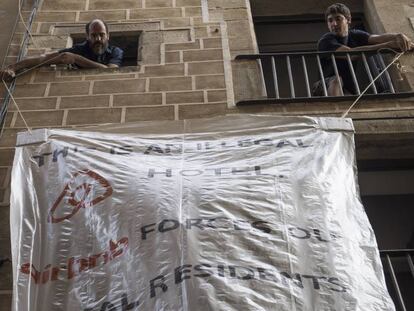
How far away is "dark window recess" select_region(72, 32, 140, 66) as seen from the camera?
555 cm

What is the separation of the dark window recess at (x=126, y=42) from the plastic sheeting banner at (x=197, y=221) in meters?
1.99

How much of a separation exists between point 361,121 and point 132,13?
253 centimetres

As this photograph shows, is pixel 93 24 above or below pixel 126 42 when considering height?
below

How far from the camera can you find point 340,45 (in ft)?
16.9

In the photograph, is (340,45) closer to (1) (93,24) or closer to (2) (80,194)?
(1) (93,24)

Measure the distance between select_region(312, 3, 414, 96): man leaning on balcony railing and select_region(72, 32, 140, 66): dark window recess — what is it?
5.57 ft

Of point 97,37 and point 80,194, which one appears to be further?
point 97,37

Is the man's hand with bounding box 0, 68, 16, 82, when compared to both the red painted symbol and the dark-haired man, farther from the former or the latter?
the red painted symbol

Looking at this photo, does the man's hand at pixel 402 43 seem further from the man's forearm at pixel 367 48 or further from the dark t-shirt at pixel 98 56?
the dark t-shirt at pixel 98 56

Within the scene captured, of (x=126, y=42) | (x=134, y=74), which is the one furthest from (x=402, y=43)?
(x=126, y=42)

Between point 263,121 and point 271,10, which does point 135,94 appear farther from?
point 271,10

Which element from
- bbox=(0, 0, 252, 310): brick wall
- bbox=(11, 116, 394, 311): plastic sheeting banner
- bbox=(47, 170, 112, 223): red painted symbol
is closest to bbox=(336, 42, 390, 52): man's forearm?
bbox=(0, 0, 252, 310): brick wall

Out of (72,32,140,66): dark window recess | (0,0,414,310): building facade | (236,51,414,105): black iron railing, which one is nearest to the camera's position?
(0,0,414,310): building facade

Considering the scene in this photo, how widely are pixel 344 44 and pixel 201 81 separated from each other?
134 centimetres
